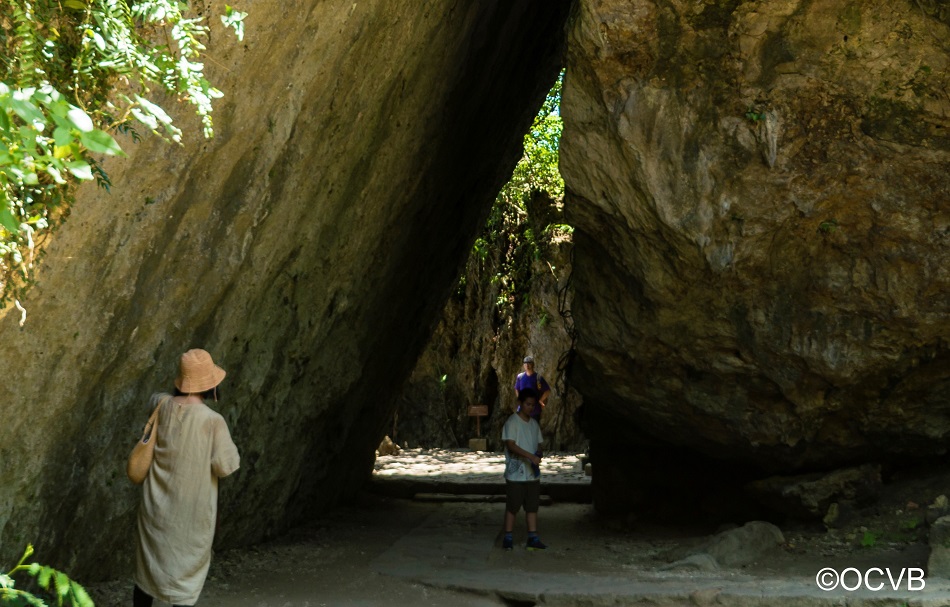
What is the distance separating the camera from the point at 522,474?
7.87 m

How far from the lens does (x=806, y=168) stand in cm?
679

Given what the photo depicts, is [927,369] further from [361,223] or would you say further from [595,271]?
[361,223]

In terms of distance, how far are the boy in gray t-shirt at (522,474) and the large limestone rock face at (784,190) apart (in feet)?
4.38

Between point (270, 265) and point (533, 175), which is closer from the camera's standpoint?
point (270, 265)

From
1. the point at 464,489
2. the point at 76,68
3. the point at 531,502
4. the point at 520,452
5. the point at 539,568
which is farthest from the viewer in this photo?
the point at 464,489

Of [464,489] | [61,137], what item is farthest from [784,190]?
[464,489]

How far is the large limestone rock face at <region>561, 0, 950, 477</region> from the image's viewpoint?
6625mm

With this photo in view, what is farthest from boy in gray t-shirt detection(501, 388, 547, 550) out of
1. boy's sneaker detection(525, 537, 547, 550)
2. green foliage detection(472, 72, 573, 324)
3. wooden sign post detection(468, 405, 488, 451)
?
green foliage detection(472, 72, 573, 324)

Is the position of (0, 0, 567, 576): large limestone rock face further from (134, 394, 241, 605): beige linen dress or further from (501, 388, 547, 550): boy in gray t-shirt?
(501, 388, 547, 550): boy in gray t-shirt

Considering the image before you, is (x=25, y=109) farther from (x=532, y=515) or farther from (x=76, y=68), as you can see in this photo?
(x=532, y=515)

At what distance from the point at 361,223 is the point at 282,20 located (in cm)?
258

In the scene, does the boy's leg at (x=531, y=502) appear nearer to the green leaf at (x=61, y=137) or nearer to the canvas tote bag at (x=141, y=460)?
the canvas tote bag at (x=141, y=460)

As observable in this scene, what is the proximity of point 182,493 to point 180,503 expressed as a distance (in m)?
0.05

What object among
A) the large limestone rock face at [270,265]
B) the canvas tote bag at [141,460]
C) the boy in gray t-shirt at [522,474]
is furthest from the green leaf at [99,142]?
the boy in gray t-shirt at [522,474]
